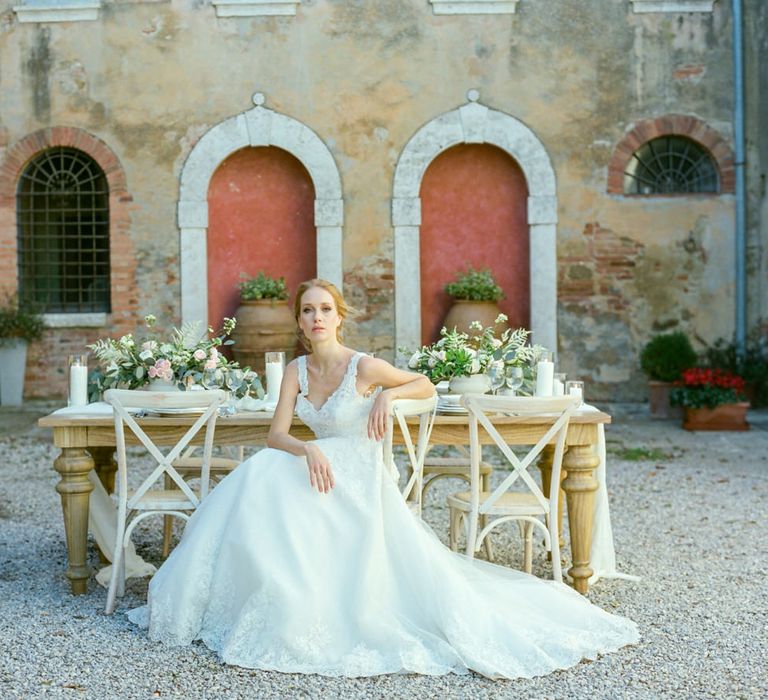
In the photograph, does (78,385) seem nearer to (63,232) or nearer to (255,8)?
Result: (63,232)

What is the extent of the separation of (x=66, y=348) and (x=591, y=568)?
823 centimetres

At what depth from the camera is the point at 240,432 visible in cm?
495

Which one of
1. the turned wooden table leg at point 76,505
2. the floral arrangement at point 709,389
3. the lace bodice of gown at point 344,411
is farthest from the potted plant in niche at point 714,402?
the turned wooden table leg at point 76,505

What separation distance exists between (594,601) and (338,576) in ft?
4.33

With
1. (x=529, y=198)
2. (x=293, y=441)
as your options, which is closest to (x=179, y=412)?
(x=293, y=441)

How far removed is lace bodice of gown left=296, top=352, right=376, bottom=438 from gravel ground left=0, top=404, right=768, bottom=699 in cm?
98

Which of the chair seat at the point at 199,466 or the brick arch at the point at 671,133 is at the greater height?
the brick arch at the point at 671,133

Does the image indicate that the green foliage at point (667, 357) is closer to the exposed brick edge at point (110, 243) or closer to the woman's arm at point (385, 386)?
the exposed brick edge at point (110, 243)

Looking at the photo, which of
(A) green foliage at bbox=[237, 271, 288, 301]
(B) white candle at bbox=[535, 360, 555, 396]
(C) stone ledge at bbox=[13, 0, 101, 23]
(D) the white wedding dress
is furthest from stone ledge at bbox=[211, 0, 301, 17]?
(D) the white wedding dress

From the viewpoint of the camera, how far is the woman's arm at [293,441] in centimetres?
414

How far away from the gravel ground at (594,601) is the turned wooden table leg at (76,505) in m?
0.10

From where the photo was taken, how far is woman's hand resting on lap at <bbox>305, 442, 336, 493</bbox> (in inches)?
163

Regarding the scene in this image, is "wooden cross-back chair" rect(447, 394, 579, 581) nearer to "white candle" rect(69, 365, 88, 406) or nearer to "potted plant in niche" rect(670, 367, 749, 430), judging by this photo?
"white candle" rect(69, 365, 88, 406)

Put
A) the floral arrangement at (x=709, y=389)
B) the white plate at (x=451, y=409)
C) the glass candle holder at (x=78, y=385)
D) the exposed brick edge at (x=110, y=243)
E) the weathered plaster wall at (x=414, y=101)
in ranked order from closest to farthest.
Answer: the white plate at (x=451, y=409) → the glass candle holder at (x=78, y=385) → the floral arrangement at (x=709, y=389) → the weathered plaster wall at (x=414, y=101) → the exposed brick edge at (x=110, y=243)
